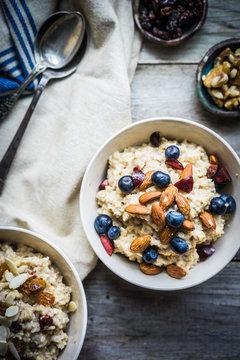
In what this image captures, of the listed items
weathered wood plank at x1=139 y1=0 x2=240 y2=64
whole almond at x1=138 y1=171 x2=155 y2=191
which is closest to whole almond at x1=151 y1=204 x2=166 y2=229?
whole almond at x1=138 y1=171 x2=155 y2=191

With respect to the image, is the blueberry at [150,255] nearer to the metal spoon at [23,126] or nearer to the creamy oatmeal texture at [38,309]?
the creamy oatmeal texture at [38,309]

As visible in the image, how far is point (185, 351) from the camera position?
1.76 m

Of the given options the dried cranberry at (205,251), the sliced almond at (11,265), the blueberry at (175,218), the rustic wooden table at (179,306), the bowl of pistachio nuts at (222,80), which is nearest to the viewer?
the blueberry at (175,218)

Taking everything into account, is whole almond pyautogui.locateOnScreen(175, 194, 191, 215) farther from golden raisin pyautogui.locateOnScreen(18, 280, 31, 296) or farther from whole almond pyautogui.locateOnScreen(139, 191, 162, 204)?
golden raisin pyautogui.locateOnScreen(18, 280, 31, 296)

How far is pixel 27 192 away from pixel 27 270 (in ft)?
1.47

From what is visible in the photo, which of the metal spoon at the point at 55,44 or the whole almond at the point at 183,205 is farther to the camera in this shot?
the metal spoon at the point at 55,44

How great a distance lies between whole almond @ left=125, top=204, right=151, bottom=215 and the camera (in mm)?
1355

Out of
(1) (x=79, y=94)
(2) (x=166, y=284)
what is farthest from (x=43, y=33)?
(2) (x=166, y=284)

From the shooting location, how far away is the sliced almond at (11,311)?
1323mm

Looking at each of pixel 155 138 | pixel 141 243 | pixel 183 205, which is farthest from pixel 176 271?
pixel 155 138

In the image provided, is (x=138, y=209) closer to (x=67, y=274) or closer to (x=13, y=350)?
(x=67, y=274)

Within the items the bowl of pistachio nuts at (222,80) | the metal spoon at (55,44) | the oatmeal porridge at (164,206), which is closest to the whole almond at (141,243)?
the oatmeal porridge at (164,206)

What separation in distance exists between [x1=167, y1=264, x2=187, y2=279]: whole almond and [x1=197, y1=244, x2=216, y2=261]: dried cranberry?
0.13 m

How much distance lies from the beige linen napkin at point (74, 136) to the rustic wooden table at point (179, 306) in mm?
202
